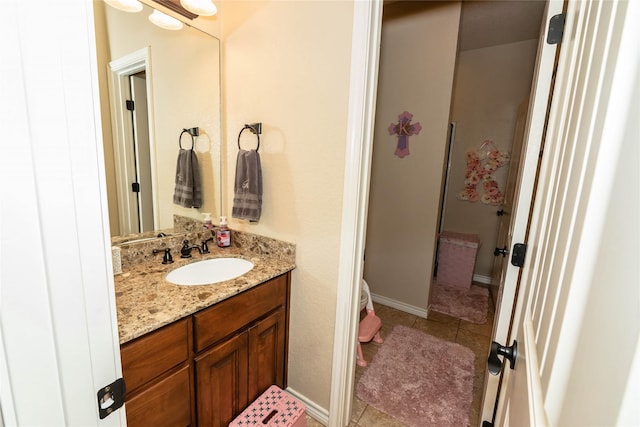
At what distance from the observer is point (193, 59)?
158cm

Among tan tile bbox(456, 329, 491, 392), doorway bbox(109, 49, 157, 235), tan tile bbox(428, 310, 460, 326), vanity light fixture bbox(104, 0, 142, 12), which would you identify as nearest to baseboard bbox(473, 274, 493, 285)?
tan tile bbox(428, 310, 460, 326)

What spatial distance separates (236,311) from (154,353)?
352mm

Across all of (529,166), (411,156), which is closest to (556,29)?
(529,166)

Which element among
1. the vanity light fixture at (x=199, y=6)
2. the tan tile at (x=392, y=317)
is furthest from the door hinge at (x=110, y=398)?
the tan tile at (x=392, y=317)

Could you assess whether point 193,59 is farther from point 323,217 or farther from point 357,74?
point 323,217

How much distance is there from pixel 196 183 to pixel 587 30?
5.81 feet

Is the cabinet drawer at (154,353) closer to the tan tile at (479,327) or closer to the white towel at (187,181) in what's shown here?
the white towel at (187,181)

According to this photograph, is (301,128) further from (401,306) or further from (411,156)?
(401,306)

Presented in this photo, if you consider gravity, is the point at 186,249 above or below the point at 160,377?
above

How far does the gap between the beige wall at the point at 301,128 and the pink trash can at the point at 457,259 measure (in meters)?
2.39

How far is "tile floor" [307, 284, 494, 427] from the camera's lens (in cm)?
157

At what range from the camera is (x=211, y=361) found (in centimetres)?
117

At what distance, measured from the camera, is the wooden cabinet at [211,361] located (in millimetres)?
941

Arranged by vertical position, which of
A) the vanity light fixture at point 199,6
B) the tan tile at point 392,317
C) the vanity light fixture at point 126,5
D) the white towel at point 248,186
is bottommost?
the tan tile at point 392,317
